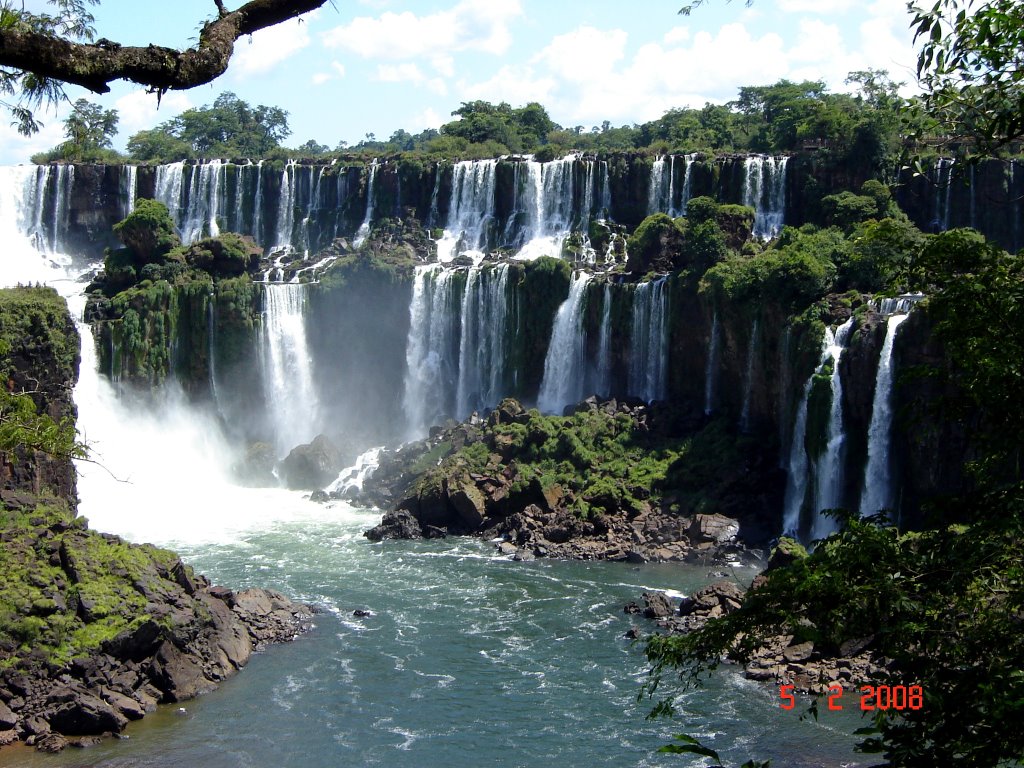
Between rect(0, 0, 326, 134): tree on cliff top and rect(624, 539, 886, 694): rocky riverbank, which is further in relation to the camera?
rect(624, 539, 886, 694): rocky riverbank

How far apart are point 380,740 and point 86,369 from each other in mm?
26700

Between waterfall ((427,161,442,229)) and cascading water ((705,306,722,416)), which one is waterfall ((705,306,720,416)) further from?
waterfall ((427,161,442,229))

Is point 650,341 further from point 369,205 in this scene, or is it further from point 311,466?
point 369,205

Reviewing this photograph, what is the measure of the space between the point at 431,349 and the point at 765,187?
13.8m

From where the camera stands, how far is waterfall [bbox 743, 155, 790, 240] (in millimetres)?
44594

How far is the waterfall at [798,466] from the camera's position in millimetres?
32375

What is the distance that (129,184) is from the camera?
52281mm

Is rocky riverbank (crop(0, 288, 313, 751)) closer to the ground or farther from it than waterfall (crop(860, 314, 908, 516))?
closer to the ground

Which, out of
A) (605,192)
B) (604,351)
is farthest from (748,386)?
(605,192)

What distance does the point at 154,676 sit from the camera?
21688 mm

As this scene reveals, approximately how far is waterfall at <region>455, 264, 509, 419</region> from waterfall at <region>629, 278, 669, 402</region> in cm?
519

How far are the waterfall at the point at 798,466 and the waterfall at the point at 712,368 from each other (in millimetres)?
4808

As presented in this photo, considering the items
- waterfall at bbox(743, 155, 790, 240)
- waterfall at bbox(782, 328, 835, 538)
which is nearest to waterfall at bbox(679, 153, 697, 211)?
waterfall at bbox(743, 155, 790, 240)

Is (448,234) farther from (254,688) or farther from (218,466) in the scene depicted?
(254,688)
